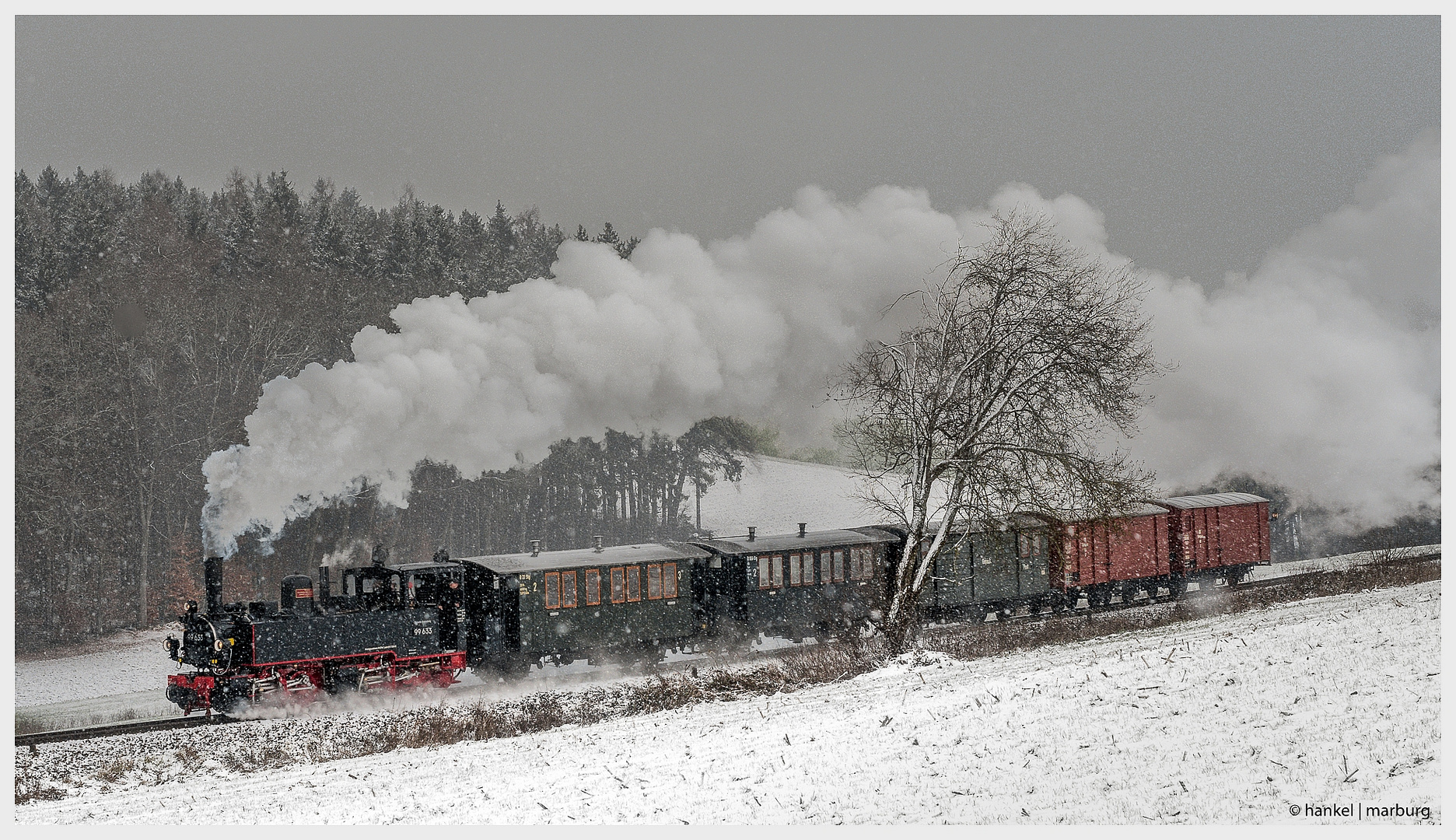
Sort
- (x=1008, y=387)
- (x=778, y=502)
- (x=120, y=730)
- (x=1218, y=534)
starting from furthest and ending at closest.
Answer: (x=778, y=502) → (x=1218, y=534) → (x=1008, y=387) → (x=120, y=730)

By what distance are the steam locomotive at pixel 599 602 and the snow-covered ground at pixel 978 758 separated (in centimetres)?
319

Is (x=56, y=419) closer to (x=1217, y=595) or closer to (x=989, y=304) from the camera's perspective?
(x=989, y=304)

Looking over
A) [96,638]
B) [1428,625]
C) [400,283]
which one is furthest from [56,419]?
[1428,625]

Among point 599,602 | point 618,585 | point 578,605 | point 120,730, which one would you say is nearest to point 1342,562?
point 618,585

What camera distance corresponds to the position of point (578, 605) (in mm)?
18047

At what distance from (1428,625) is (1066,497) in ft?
15.0

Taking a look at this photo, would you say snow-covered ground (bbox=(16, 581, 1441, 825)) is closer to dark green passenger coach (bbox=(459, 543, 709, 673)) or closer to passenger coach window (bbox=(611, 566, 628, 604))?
dark green passenger coach (bbox=(459, 543, 709, 673))

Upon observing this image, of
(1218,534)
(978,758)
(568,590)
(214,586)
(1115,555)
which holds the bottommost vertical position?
(978,758)

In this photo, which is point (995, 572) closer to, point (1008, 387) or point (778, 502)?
point (1008, 387)

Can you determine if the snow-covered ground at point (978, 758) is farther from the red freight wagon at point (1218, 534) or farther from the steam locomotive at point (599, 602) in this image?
the red freight wagon at point (1218, 534)

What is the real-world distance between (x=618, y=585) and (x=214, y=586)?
6016 millimetres

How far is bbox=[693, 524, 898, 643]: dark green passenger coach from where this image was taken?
19.4 metres

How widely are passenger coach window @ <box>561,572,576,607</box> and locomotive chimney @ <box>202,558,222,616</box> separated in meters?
4.92

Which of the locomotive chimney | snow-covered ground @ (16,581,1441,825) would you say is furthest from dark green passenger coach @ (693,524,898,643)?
the locomotive chimney
